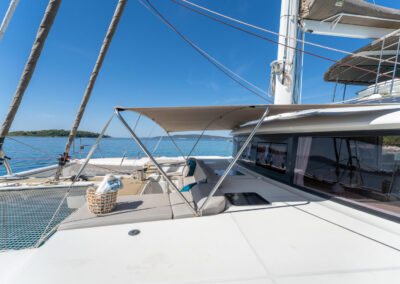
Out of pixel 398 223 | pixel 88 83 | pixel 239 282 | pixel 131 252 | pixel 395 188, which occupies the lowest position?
pixel 131 252

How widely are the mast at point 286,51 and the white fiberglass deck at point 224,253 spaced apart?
3.44 metres

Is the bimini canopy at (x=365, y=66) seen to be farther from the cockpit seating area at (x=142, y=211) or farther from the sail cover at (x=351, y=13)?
the cockpit seating area at (x=142, y=211)

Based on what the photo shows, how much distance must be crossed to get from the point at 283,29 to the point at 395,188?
4.39 m

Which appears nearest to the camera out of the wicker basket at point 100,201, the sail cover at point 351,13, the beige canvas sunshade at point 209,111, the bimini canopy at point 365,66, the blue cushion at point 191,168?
the wicker basket at point 100,201

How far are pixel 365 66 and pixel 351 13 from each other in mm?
4063

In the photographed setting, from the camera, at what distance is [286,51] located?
4312 mm

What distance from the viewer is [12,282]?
113 cm

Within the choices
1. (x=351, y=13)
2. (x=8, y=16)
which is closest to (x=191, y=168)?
(x=8, y=16)

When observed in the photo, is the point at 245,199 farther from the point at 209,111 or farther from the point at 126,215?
the point at 126,215

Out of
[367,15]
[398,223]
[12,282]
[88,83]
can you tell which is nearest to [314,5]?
[367,15]

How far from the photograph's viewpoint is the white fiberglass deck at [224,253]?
4.02ft

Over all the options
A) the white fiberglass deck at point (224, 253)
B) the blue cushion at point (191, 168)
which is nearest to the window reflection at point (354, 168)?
the white fiberglass deck at point (224, 253)

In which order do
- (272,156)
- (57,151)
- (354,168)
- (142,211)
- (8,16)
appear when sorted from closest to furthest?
(142,211)
(354,168)
(8,16)
(272,156)
(57,151)

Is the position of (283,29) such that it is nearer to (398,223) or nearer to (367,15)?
(367,15)
